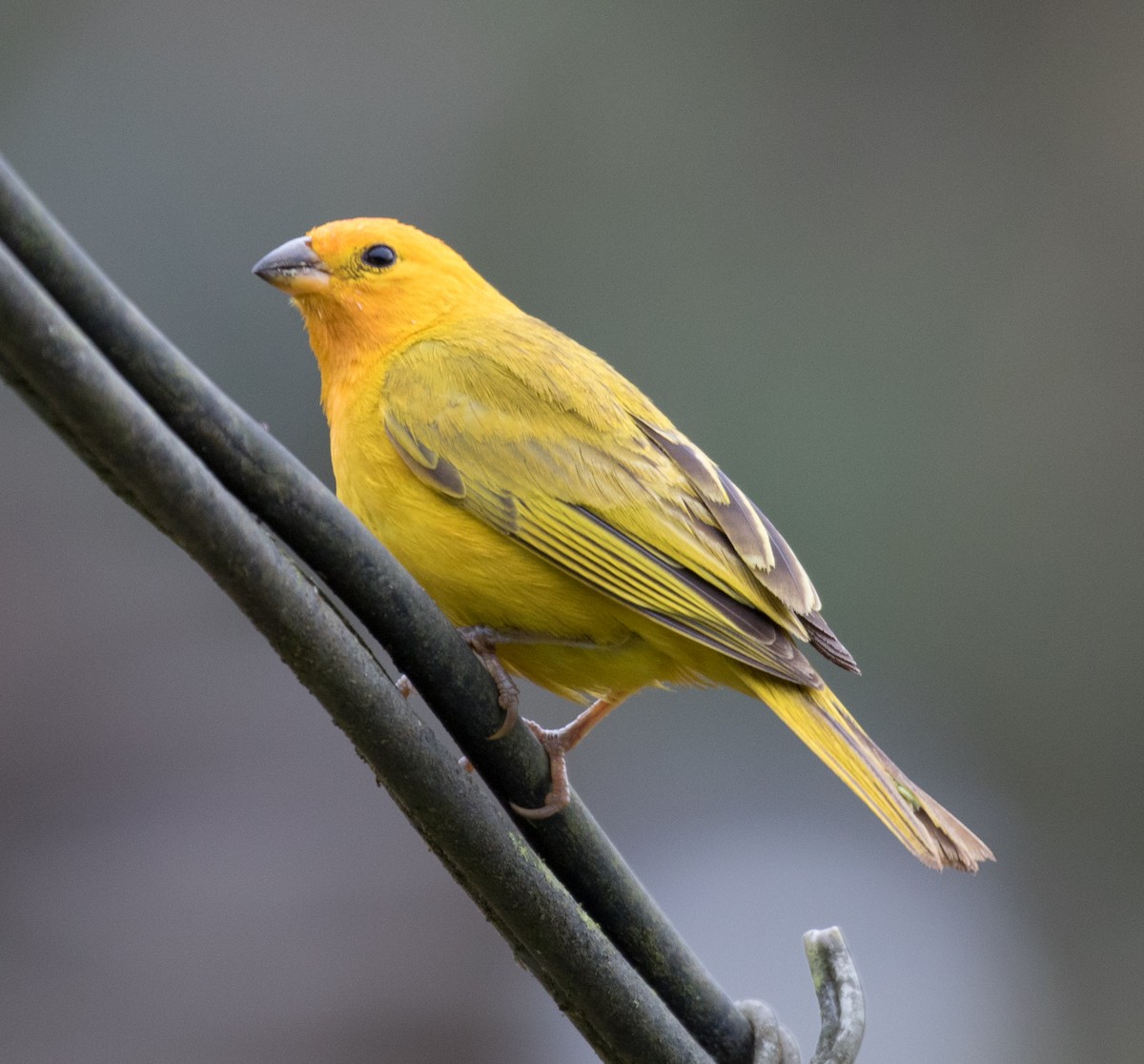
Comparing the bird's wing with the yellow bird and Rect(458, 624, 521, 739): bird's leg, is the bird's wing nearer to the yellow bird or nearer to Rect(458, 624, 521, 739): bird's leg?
the yellow bird

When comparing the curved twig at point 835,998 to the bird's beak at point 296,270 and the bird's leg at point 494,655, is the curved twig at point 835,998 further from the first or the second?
the bird's beak at point 296,270

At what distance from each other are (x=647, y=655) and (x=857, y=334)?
5999 millimetres

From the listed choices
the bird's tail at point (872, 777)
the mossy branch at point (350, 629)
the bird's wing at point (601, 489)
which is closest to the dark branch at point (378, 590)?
the mossy branch at point (350, 629)

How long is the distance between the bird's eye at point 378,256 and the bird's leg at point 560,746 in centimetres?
126

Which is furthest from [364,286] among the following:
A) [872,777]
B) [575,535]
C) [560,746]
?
[872,777]

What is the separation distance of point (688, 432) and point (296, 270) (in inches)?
157

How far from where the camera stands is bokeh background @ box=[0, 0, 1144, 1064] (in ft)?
18.9

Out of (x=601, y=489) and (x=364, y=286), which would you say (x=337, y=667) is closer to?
(x=601, y=489)

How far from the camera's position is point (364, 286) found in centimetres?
368

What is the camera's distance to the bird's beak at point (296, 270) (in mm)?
3625

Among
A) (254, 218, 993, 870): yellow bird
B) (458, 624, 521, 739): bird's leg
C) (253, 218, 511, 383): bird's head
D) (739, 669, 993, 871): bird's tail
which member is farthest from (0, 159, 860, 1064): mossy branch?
(253, 218, 511, 383): bird's head

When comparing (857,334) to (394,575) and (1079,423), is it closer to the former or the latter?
(1079,423)

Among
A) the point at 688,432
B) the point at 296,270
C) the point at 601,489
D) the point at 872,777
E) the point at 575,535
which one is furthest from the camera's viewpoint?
the point at 688,432

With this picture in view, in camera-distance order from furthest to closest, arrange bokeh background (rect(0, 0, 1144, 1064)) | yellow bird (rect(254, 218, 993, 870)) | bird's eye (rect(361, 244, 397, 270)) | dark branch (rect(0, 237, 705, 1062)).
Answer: bokeh background (rect(0, 0, 1144, 1064)) < bird's eye (rect(361, 244, 397, 270)) < yellow bird (rect(254, 218, 993, 870)) < dark branch (rect(0, 237, 705, 1062))
